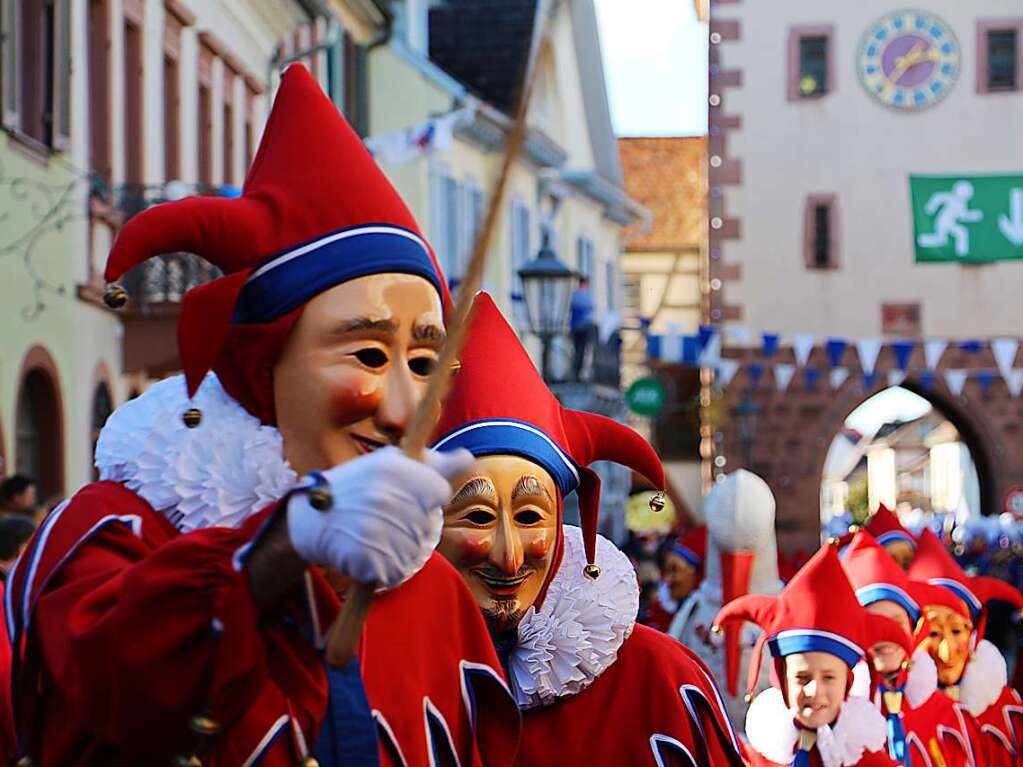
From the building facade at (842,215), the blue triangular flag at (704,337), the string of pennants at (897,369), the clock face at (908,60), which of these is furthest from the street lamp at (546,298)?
the clock face at (908,60)

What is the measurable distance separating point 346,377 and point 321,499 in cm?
66

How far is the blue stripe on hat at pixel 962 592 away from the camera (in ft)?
33.3

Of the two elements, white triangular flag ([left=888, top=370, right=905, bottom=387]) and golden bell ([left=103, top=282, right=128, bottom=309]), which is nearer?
golden bell ([left=103, top=282, right=128, bottom=309])

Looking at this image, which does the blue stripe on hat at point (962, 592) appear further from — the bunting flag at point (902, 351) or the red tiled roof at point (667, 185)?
the red tiled roof at point (667, 185)

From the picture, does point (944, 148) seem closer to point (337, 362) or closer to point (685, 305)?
point (685, 305)

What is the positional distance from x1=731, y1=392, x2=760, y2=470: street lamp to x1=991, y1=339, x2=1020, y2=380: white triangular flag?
3.40m

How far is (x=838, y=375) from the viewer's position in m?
32.4

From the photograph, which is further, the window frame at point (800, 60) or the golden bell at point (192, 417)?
the window frame at point (800, 60)

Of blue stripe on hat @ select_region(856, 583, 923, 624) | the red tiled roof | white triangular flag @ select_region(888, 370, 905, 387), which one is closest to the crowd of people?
blue stripe on hat @ select_region(856, 583, 923, 624)

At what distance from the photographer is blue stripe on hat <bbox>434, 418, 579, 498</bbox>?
4730 millimetres

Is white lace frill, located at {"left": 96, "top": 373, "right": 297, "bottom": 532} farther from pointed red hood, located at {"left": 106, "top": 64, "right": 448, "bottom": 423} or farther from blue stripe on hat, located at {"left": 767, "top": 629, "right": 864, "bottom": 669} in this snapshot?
blue stripe on hat, located at {"left": 767, "top": 629, "right": 864, "bottom": 669}

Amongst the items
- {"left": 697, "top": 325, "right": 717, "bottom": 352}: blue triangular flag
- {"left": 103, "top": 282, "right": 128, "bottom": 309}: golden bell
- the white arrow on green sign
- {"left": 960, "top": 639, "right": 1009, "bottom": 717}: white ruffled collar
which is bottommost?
{"left": 960, "top": 639, "right": 1009, "bottom": 717}: white ruffled collar

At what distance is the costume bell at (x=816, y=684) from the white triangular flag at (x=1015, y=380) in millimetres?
25674

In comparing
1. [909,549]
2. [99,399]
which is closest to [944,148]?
[99,399]
